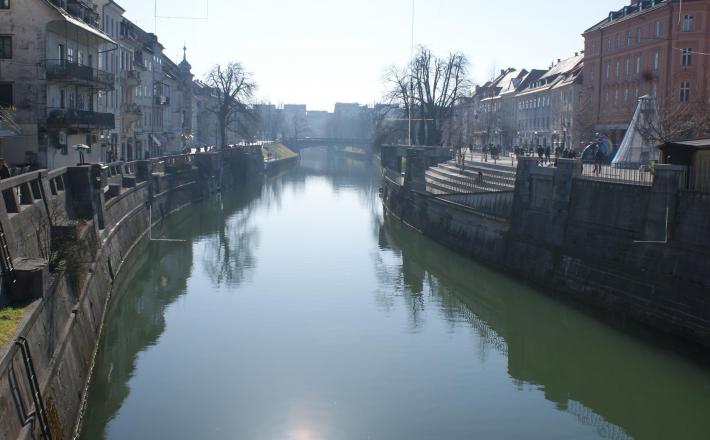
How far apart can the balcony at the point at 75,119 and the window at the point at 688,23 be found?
113ft

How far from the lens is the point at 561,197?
29406 mm

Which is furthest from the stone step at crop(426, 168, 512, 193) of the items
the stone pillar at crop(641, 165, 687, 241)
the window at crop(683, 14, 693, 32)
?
the window at crop(683, 14, 693, 32)

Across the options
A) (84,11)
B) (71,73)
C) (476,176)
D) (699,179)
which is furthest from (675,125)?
(84,11)

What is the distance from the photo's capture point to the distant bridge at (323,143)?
128 m

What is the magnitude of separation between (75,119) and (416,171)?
21546 mm

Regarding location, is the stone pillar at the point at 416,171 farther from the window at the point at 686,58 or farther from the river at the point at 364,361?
the window at the point at 686,58

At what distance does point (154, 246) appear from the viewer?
38.2 m

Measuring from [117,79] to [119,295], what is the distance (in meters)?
29.9

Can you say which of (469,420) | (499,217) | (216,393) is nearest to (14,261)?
(216,393)

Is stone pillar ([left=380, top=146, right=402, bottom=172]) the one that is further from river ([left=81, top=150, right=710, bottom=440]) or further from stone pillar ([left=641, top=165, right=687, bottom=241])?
stone pillar ([left=641, top=165, right=687, bottom=241])

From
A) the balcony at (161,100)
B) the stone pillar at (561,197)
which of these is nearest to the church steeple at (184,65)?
the balcony at (161,100)

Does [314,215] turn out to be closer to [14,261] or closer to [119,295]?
[119,295]

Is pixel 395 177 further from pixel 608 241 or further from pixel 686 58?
pixel 608 241

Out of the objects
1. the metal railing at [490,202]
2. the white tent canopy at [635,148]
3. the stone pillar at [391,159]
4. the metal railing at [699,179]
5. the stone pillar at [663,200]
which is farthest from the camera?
the stone pillar at [391,159]
